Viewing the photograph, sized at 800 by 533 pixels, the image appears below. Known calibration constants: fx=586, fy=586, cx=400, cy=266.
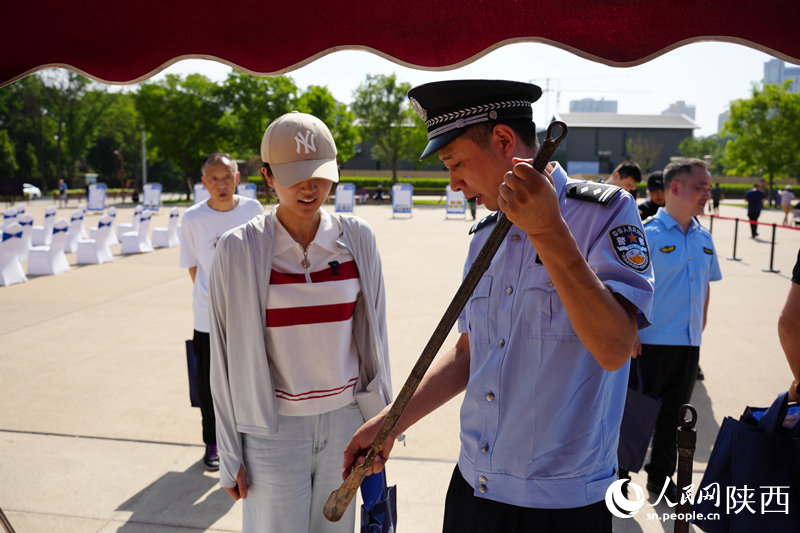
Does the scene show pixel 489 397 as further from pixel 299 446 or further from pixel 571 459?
pixel 299 446

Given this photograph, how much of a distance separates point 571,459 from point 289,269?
129 centimetres

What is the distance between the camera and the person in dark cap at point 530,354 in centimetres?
148

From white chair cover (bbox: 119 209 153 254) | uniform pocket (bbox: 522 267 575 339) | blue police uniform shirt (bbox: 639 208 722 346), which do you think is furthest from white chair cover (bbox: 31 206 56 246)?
uniform pocket (bbox: 522 267 575 339)

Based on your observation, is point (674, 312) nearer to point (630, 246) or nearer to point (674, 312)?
point (674, 312)

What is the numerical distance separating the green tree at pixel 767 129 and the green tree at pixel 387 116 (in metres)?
23.1

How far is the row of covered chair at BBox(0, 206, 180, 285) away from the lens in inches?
413

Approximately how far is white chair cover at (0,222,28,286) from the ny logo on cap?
1032cm

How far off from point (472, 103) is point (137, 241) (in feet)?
47.3

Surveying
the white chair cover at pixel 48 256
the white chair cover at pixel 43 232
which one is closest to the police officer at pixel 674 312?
the white chair cover at pixel 48 256

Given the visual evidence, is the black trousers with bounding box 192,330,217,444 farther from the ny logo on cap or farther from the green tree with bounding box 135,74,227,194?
the green tree with bounding box 135,74,227,194

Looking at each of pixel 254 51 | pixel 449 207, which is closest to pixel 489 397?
pixel 254 51

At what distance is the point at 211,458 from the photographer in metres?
4.01

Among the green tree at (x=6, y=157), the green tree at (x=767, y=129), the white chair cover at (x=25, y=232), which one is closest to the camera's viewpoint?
the white chair cover at (x=25, y=232)

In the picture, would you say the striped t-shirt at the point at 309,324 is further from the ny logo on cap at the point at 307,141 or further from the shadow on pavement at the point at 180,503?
the shadow on pavement at the point at 180,503
